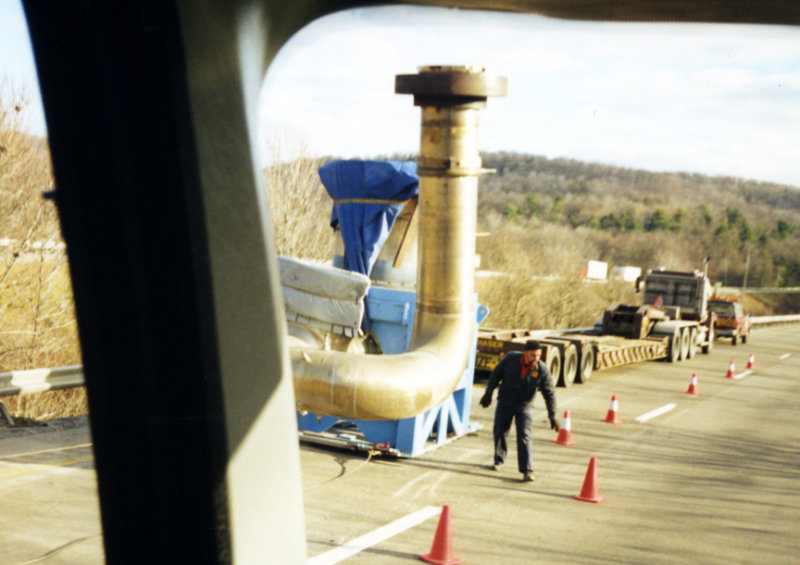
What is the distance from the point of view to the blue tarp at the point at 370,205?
11.6 m

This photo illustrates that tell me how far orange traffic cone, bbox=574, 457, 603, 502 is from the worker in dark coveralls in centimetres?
75

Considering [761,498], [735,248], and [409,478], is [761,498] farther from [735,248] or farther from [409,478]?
[735,248]

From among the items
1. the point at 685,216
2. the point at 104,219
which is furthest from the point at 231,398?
the point at 685,216

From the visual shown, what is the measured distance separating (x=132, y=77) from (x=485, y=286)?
34994mm

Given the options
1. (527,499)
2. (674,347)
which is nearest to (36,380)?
(527,499)

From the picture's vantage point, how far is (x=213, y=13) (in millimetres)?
2439

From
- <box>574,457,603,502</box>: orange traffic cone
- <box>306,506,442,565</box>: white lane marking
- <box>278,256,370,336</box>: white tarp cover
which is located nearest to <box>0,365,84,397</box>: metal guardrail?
<box>278,256,370,336</box>: white tarp cover

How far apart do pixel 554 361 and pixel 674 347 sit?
27.6 ft

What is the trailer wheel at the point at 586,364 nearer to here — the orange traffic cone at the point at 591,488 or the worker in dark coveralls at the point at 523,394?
the worker in dark coveralls at the point at 523,394

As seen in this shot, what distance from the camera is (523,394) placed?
10516 millimetres

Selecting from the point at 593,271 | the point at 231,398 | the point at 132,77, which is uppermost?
the point at 132,77

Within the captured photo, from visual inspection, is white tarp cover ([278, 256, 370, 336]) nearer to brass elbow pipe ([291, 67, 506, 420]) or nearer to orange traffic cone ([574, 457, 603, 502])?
brass elbow pipe ([291, 67, 506, 420])

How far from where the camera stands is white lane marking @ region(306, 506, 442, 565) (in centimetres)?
766

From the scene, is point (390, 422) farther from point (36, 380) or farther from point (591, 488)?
point (36, 380)
